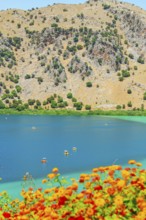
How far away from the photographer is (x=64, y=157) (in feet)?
226

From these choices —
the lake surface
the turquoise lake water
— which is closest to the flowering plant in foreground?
the turquoise lake water

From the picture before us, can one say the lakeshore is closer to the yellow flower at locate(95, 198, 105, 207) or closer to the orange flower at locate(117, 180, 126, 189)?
the orange flower at locate(117, 180, 126, 189)

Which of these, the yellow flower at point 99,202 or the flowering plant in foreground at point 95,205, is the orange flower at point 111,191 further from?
the yellow flower at point 99,202

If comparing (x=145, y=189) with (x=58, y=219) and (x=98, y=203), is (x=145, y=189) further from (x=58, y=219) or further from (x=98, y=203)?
(x=58, y=219)

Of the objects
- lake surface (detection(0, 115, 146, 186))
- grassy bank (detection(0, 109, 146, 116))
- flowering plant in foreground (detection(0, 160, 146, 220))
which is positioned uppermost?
flowering plant in foreground (detection(0, 160, 146, 220))

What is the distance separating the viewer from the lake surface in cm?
5831

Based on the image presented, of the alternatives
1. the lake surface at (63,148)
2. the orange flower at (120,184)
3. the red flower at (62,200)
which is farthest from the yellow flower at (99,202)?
the lake surface at (63,148)

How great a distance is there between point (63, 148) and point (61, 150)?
9.50 ft

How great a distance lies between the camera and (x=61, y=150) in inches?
3051

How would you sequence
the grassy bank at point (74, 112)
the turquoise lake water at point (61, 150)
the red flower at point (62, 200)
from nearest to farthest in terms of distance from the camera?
→ the red flower at point (62, 200) → the turquoise lake water at point (61, 150) → the grassy bank at point (74, 112)

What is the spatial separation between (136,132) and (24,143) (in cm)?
3657

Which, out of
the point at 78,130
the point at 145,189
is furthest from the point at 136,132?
the point at 145,189

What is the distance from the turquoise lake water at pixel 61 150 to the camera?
5500cm

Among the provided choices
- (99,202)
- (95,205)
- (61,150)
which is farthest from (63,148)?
(99,202)
